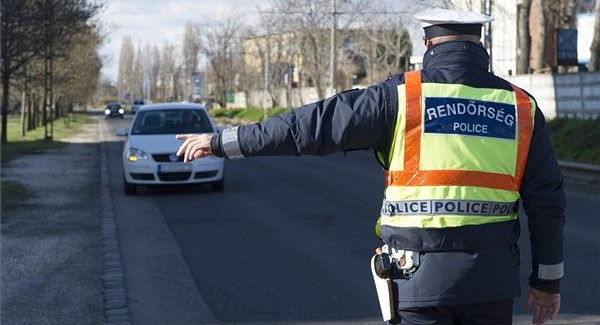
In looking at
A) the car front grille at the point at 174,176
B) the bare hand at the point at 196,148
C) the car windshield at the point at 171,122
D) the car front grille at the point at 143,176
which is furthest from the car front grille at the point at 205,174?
the bare hand at the point at 196,148

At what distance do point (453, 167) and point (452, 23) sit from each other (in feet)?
1.69

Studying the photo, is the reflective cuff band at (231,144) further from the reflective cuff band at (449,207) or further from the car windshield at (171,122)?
the car windshield at (171,122)

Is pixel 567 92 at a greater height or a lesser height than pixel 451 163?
greater

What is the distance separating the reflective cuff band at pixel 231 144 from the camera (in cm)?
353

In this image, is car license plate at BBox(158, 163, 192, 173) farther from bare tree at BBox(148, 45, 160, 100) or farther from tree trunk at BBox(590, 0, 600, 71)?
bare tree at BBox(148, 45, 160, 100)

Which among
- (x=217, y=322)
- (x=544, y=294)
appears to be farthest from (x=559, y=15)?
(x=544, y=294)

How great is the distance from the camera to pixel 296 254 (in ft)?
32.4

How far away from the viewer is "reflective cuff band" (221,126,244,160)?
353 centimetres

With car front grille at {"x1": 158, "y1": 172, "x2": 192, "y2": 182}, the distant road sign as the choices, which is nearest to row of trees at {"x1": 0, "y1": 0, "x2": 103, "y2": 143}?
car front grille at {"x1": 158, "y1": 172, "x2": 192, "y2": 182}

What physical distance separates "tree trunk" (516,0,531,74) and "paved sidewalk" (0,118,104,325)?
59.2ft

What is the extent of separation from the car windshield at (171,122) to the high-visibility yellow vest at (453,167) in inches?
554

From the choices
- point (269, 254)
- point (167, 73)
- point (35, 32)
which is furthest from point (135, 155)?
point (167, 73)

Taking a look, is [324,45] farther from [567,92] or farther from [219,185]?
[219,185]

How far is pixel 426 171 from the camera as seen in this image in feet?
10.9
